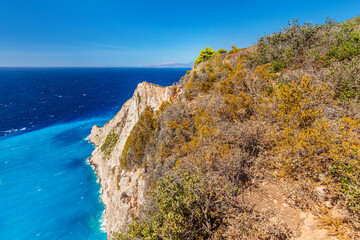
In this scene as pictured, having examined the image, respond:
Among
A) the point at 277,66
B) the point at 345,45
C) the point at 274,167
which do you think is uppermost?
the point at 345,45

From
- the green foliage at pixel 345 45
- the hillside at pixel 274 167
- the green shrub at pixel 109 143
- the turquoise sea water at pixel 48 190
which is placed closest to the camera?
the hillside at pixel 274 167

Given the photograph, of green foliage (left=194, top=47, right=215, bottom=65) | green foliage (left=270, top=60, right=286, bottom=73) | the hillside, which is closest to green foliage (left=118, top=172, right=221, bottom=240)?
the hillside

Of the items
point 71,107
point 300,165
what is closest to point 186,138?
point 300,165

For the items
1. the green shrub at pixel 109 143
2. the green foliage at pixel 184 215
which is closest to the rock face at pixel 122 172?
the green shrub at pixel 109 143

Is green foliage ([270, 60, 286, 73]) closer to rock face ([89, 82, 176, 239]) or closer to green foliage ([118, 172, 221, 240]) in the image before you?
rock face ([89, 82, 176, 239])

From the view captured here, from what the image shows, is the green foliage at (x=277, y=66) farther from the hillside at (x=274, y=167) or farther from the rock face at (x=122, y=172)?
the rock face at (x=122, y=172)

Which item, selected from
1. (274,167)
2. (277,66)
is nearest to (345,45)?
(277,66)

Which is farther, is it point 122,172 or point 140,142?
point 122,172

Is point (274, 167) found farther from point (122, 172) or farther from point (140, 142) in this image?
point (122, 172)

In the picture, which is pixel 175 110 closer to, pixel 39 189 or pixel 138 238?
pixel 138 238
